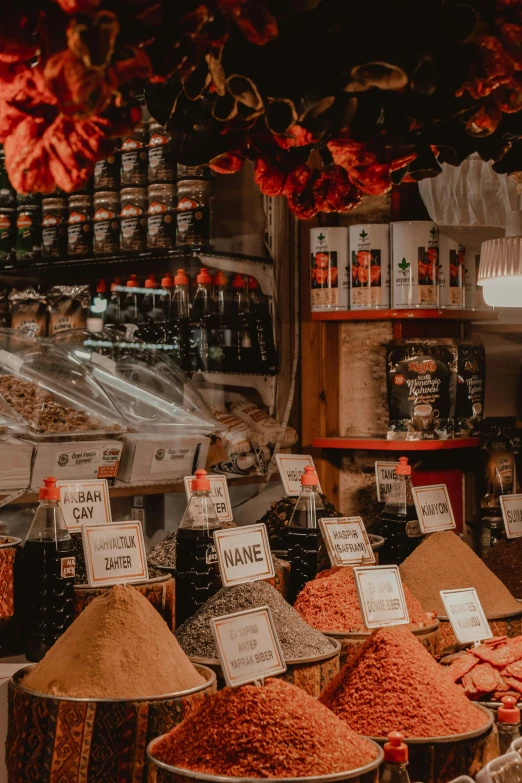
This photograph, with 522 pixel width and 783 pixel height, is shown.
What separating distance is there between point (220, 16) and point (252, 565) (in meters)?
Answer: 1.06

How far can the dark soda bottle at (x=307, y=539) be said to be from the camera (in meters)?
1.82

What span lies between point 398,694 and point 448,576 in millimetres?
645

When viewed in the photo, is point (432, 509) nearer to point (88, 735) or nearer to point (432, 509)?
point (432, 509)

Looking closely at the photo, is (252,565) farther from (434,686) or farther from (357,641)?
(434,686)

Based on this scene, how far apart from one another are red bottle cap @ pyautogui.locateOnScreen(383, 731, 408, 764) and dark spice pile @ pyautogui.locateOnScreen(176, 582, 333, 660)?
11.1 inches

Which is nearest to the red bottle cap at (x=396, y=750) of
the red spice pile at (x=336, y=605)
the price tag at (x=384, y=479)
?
the red spice pile at (x=336, y=605)

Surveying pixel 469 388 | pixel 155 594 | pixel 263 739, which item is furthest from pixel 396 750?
pixel 469 388

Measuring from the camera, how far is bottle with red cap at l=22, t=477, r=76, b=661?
1389 mm

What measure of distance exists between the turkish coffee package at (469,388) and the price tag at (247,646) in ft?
6.49

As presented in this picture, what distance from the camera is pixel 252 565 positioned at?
150 cm

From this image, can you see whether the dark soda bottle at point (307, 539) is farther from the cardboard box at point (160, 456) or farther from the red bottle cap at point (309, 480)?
the cardboard box at point (160, 456)

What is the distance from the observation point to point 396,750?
1.02m

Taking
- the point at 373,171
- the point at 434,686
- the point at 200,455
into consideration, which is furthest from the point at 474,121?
the point at 200,455

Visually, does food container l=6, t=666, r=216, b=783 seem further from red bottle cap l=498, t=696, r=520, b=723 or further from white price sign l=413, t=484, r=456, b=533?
white price sign l=413, t=484, r=456, b=533
